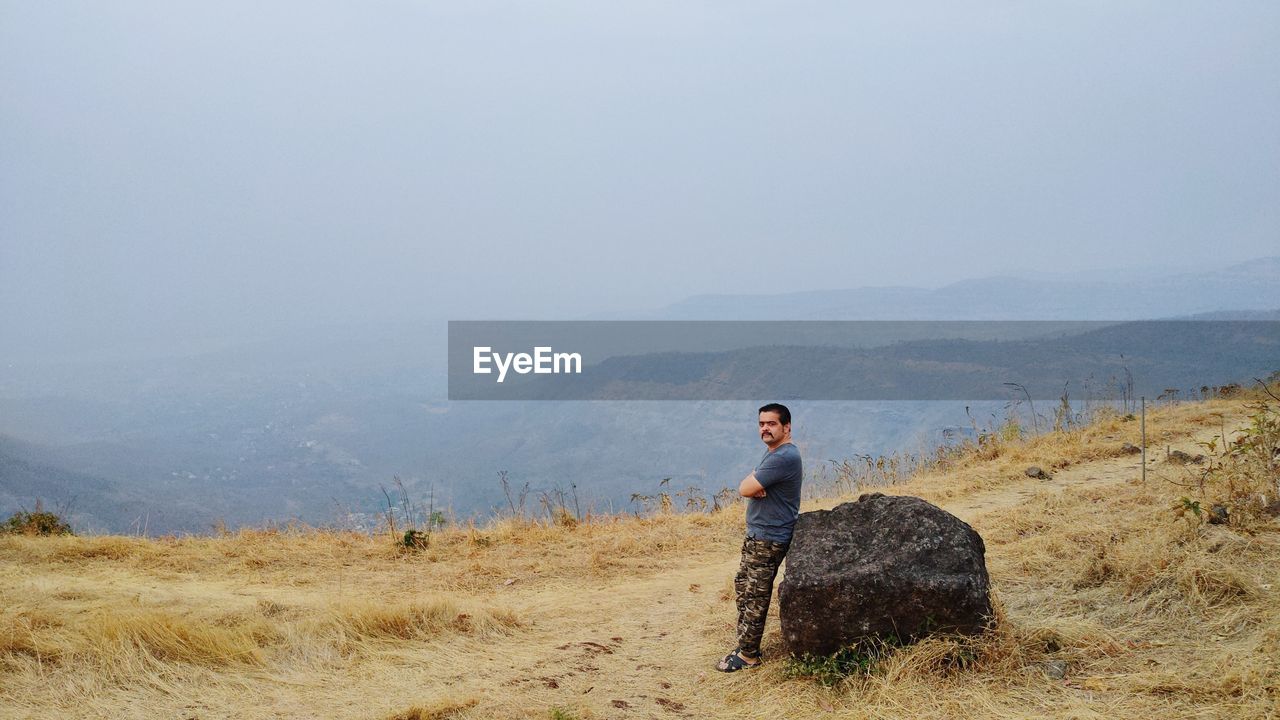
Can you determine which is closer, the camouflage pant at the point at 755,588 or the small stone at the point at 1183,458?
the camouflage pant at the point at 755,588

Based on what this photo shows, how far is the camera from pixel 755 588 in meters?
6.65

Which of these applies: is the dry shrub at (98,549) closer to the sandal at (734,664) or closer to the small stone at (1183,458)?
the sandal at (734,664)

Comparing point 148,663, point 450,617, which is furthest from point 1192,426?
point 148,663

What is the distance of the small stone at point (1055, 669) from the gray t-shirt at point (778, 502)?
1.92m

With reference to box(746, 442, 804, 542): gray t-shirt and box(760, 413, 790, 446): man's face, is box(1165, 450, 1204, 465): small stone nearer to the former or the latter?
box(746, 442, 804, 542): gray t-shirt

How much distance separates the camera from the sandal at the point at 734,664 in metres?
6.65

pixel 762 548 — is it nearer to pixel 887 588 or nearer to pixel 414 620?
pixel 887 588

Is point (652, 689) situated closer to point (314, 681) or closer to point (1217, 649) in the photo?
point (314, 681)

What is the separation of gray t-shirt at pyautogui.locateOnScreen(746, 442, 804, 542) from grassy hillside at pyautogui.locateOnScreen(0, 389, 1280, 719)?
0.97 meters

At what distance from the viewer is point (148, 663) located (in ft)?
22.5

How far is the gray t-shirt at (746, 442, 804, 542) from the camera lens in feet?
21.1

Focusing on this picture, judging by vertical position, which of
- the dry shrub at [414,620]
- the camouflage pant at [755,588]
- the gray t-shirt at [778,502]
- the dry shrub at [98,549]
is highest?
the gray t-shirt at [778,502]

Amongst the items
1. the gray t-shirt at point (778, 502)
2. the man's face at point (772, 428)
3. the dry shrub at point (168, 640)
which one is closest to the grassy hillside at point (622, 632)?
the dry shrub at point (168, 640)

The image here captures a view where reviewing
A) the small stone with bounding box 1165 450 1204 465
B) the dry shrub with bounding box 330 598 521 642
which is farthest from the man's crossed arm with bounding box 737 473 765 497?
the small stone with bounding box 1165 450 1204 465
